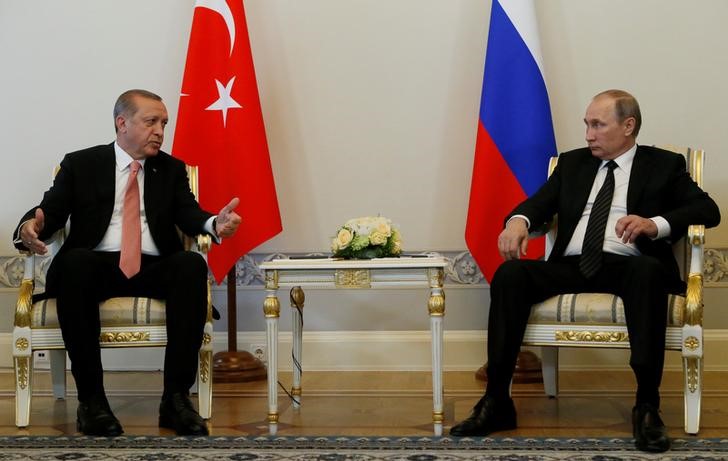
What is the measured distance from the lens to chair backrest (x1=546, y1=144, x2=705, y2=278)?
13.0 feet

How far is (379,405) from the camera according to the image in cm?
425

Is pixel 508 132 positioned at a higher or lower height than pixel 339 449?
higher

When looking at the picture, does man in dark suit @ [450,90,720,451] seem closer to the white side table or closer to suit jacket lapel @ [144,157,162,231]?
the white side table

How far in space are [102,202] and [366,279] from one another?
1.27 metres

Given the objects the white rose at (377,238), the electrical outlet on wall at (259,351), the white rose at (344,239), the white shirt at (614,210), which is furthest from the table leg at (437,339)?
the electrical outlet on wall at (259,351)

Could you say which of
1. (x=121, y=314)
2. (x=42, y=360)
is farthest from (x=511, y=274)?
(x=42, y=360)

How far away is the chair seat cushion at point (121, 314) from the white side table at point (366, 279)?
460mm

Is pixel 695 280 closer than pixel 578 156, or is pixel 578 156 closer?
pixel 695 280

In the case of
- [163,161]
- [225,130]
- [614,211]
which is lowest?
[614,211]

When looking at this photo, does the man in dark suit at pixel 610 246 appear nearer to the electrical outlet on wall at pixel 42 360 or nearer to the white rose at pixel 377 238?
the white rose at pixel 377 238

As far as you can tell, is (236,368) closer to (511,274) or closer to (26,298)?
(26,298)

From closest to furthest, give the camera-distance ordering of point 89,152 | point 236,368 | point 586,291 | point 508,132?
point 586,291 < point 89,152 < point 508,132 < point 236,368

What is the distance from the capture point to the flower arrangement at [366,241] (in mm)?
3836

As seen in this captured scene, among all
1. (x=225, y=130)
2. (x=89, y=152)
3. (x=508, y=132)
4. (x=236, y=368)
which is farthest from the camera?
(x=236, y=368)
